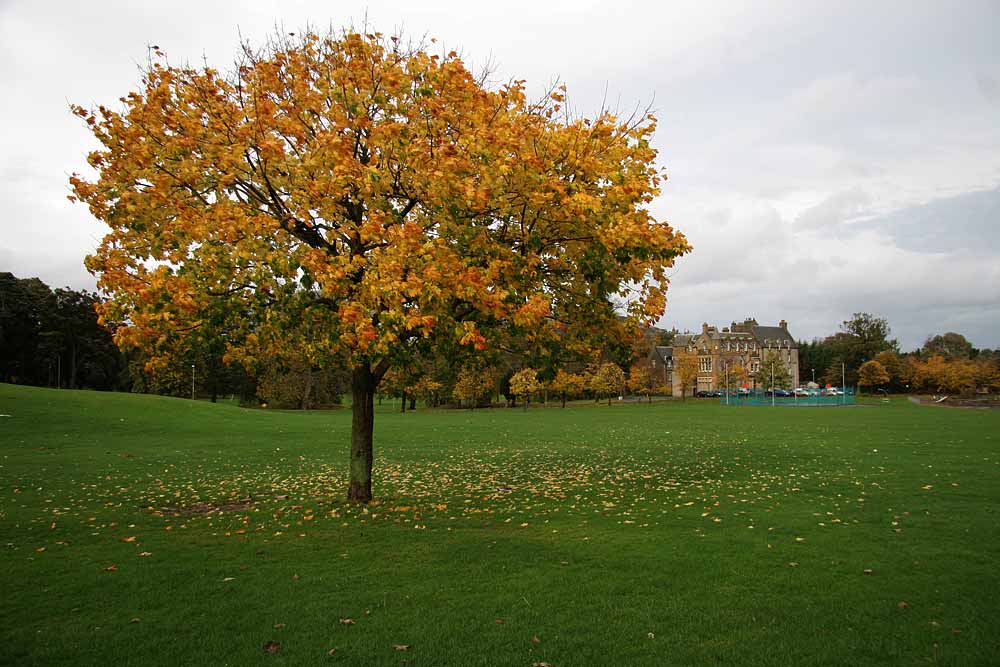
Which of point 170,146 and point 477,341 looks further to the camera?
point 170,146

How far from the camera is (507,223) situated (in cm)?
1182

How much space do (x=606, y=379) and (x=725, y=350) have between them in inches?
2158

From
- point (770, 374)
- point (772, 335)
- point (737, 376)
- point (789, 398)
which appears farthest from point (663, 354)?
point (789, 398)

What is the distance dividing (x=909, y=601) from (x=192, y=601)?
8548 mm

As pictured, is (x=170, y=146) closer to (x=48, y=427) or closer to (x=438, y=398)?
(x=48, y=427)

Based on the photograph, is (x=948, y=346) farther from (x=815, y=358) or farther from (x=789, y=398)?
(x=789, y=398)

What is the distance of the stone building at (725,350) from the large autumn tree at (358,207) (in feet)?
384

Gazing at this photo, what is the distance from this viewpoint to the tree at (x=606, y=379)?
3474 inches

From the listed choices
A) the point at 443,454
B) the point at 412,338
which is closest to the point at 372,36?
the point at 412,338

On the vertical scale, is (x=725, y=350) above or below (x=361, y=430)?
above

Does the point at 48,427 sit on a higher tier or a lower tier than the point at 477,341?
lower

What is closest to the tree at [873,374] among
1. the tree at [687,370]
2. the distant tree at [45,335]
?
the tree at [687,370]

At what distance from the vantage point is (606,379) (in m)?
89.7

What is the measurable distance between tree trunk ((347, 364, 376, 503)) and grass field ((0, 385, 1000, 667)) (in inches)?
26.4
